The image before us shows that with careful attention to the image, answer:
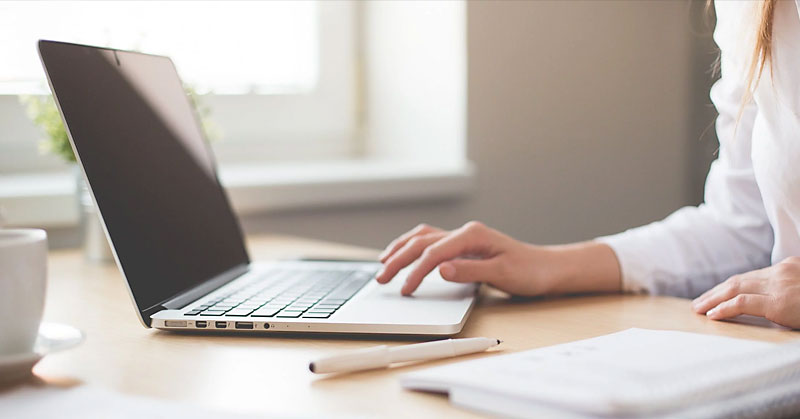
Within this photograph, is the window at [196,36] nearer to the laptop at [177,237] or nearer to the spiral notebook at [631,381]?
the laptop at [177,237]

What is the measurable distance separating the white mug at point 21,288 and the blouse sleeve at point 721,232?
0.58 meters

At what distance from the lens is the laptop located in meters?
0.68

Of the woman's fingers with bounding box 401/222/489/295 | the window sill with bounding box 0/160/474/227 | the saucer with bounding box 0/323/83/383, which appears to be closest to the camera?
the saucer with bounding box 0/323/83/383

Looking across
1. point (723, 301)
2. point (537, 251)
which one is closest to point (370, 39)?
point (537, 251)

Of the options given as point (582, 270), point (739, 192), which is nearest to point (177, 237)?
point (582, 270)

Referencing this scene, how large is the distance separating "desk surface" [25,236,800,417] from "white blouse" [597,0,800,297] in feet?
0.31

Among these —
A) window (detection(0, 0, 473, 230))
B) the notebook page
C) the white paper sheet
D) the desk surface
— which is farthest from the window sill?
the notebook page

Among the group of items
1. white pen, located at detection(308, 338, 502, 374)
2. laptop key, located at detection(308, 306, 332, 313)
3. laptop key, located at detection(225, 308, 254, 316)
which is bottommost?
laptop key, located at detection(308, 306, 332, 313)

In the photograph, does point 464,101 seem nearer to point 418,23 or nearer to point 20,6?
point 418,23

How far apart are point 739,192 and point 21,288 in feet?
2.44

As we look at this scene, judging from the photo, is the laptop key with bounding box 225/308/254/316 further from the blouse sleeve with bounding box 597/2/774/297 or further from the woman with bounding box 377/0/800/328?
the blouse sleeve with bounding box 597/2/774/297

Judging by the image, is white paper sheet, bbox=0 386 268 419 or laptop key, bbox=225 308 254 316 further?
laptop key, bbox=225 308 254 316

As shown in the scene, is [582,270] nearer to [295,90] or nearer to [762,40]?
[762,40]

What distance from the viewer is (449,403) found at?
0.49m
